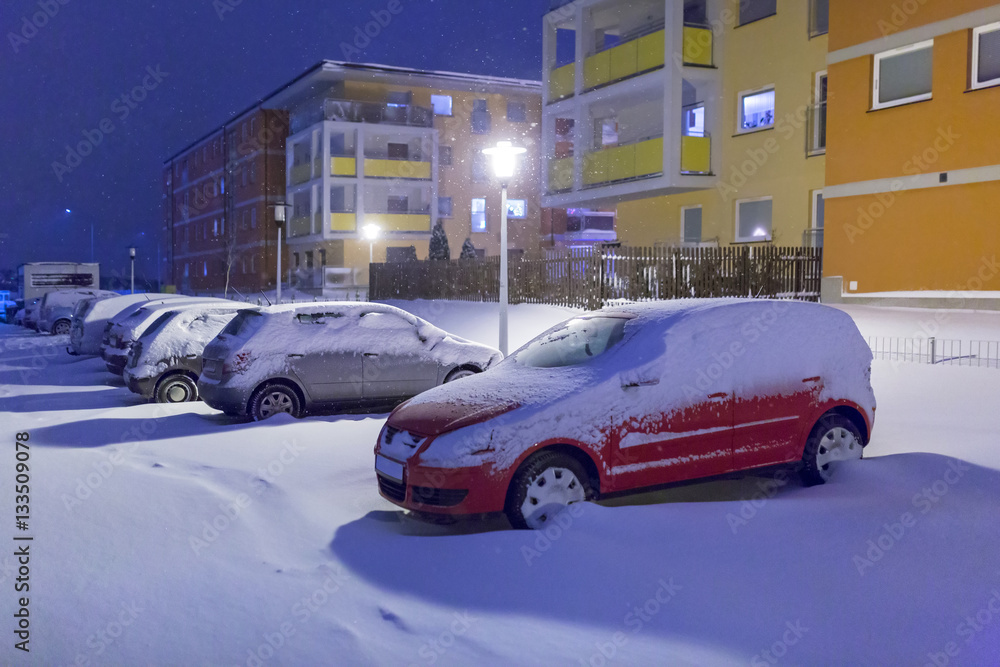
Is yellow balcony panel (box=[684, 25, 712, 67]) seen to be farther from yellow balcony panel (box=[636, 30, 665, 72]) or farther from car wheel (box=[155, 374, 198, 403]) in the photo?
car wheel (box=[155, 374, 198, 403])

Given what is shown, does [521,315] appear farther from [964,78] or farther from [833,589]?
[833,589]

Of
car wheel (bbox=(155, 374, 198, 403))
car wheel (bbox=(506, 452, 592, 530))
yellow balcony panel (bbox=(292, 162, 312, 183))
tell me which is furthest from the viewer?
yellow balcony panel (bbox=(292, 162, 312, 183))

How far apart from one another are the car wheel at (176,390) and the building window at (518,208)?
36292 millimetres

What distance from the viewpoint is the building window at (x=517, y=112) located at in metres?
49.2

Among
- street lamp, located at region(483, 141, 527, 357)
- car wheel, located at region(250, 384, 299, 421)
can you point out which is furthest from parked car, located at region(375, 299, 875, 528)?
street lamp, located at region(483, 141, 527, 357)

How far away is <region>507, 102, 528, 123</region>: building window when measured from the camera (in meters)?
49.2

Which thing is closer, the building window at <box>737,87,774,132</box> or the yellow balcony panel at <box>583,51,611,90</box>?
the building window at <box>737,87,774,132</box>

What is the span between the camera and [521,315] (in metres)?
19.5

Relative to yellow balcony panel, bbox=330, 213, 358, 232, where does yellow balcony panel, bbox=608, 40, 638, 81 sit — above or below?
above

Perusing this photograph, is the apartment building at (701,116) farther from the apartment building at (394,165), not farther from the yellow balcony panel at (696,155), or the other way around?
the apartment building at (394,165)

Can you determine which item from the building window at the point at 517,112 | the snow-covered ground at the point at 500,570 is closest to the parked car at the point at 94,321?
the snow-covered ground at the point at 500,570

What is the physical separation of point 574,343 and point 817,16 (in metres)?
17.8

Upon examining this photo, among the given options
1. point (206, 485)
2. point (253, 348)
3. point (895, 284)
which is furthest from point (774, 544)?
point (895, 284)

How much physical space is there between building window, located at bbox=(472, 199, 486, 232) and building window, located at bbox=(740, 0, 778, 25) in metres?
25.9
